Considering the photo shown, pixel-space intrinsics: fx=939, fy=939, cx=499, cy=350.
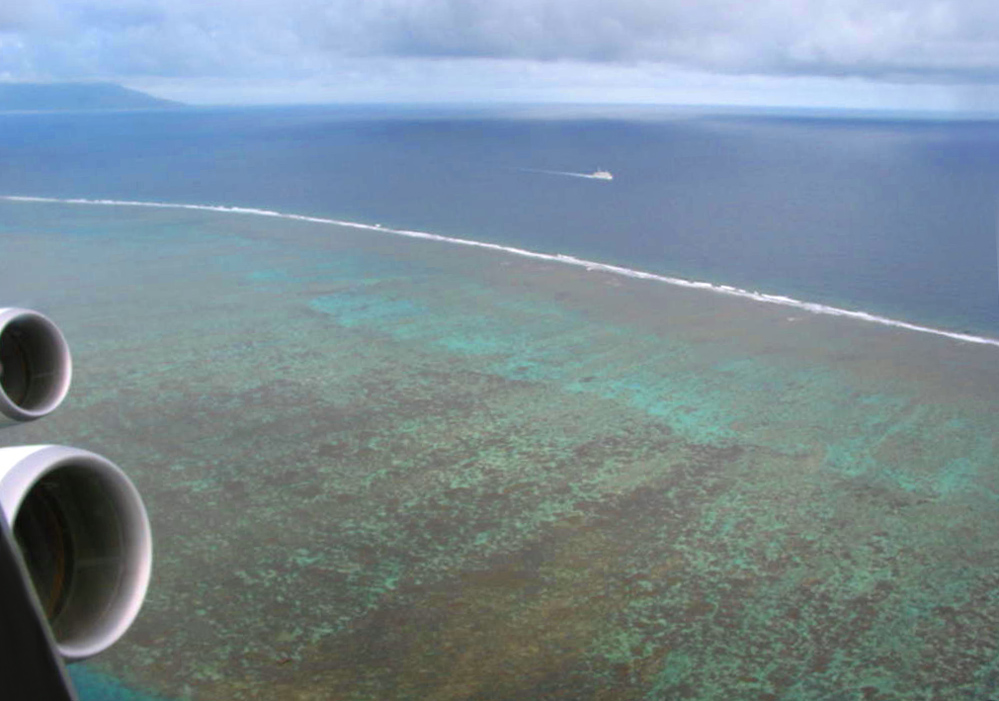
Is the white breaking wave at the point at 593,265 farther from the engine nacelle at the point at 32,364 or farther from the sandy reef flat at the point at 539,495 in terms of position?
the engine nacelle at the point at 32,364

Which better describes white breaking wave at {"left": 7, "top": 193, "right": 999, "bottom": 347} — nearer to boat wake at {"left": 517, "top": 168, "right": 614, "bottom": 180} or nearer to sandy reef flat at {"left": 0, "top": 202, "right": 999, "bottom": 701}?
sandy reef flat at {"left": 0, "top": 202, "right": 999, "bottom": 701}

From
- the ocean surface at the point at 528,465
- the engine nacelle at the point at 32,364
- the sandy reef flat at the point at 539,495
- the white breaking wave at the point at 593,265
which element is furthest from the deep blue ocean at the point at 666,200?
the engine nacelle at the point at 32,364

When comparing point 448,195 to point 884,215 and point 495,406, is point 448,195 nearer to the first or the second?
point 884,215

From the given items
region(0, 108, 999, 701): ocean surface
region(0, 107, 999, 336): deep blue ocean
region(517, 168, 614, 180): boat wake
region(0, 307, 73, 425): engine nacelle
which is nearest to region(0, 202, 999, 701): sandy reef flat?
region(0, 108, 999, 701): ocean surface

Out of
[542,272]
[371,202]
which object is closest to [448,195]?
[371,202]

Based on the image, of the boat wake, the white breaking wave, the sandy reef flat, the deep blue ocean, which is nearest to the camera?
the sandy reef flat

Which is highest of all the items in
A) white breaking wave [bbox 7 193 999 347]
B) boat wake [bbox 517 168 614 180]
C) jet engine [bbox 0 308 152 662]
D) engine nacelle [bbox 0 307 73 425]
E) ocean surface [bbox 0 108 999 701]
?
jet engine [bbox 0 308 152 662]

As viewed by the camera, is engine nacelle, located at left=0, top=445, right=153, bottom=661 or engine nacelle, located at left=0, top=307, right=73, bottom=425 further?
engine nacelle, located at left=0, top=307, right=73, bottom=425

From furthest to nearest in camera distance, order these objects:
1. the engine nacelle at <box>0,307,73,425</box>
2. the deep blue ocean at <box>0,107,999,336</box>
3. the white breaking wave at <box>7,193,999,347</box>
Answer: the deep blue ocean at <box>0,107,999,336</box>
the white breaking wave at <box>7,193,999,347</box>
the engine nacelle at <box>0,307,73,425</box>
